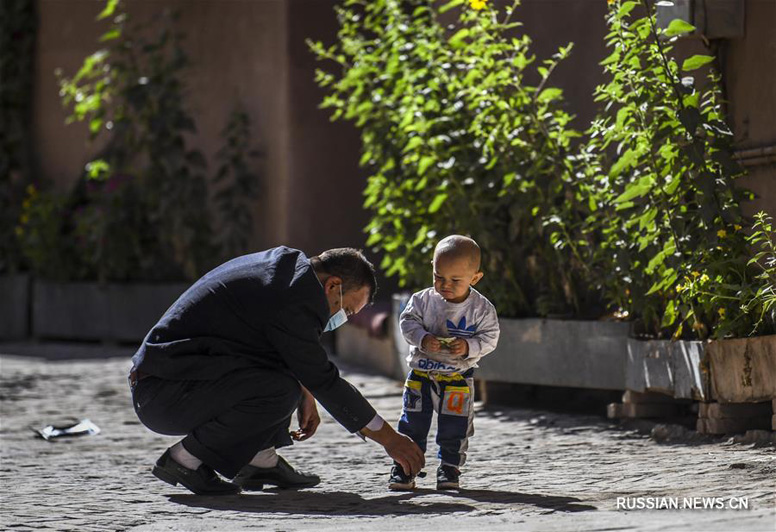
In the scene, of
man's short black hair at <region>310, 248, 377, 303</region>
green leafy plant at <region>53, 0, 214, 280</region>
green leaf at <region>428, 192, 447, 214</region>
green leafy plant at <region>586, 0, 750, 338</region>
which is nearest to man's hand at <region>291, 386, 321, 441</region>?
man's short black hair at <region>310, 248, 377, 303</region>

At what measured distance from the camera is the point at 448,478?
196 inches

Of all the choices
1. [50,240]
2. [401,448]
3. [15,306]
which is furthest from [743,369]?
[15,306]

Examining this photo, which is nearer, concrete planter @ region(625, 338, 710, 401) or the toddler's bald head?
the toddler's bald head

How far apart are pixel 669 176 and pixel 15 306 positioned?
833cm

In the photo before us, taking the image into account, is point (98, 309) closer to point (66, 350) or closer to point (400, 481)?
point (66, 350)

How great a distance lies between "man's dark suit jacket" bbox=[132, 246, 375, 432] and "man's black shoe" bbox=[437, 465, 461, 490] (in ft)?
1.46

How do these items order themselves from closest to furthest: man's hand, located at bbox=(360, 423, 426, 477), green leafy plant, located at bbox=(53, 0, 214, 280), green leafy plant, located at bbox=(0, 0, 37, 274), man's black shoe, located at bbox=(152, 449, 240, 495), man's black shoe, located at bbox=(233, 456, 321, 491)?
man's hand, located at bbox=(360, 423, 426, 477)
man's black shoe, located at bbox=(152, 449, 240, 495)
man's black shoe, located at bbox=(233, 456, 321, 491)
green leafy plant, located at bbox=(53, 0, 214, 280)
green leafy plant, located at bbox=(0, 0, 37, 274)

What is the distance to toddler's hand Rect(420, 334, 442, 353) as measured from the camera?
495 centimetres

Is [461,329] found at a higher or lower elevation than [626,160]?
lower

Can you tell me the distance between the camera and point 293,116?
11211mm

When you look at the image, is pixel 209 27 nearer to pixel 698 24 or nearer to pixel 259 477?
pixel 698 24

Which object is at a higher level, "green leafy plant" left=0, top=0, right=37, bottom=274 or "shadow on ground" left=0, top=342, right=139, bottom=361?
"green leafy plant" left=0, top=0, right=37, bottom=274

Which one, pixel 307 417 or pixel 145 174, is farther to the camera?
pixel 145 174

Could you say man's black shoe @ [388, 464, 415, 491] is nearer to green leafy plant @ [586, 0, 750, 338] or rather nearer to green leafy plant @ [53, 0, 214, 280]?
green leafy plant @ [586, 0, 750, 338]
